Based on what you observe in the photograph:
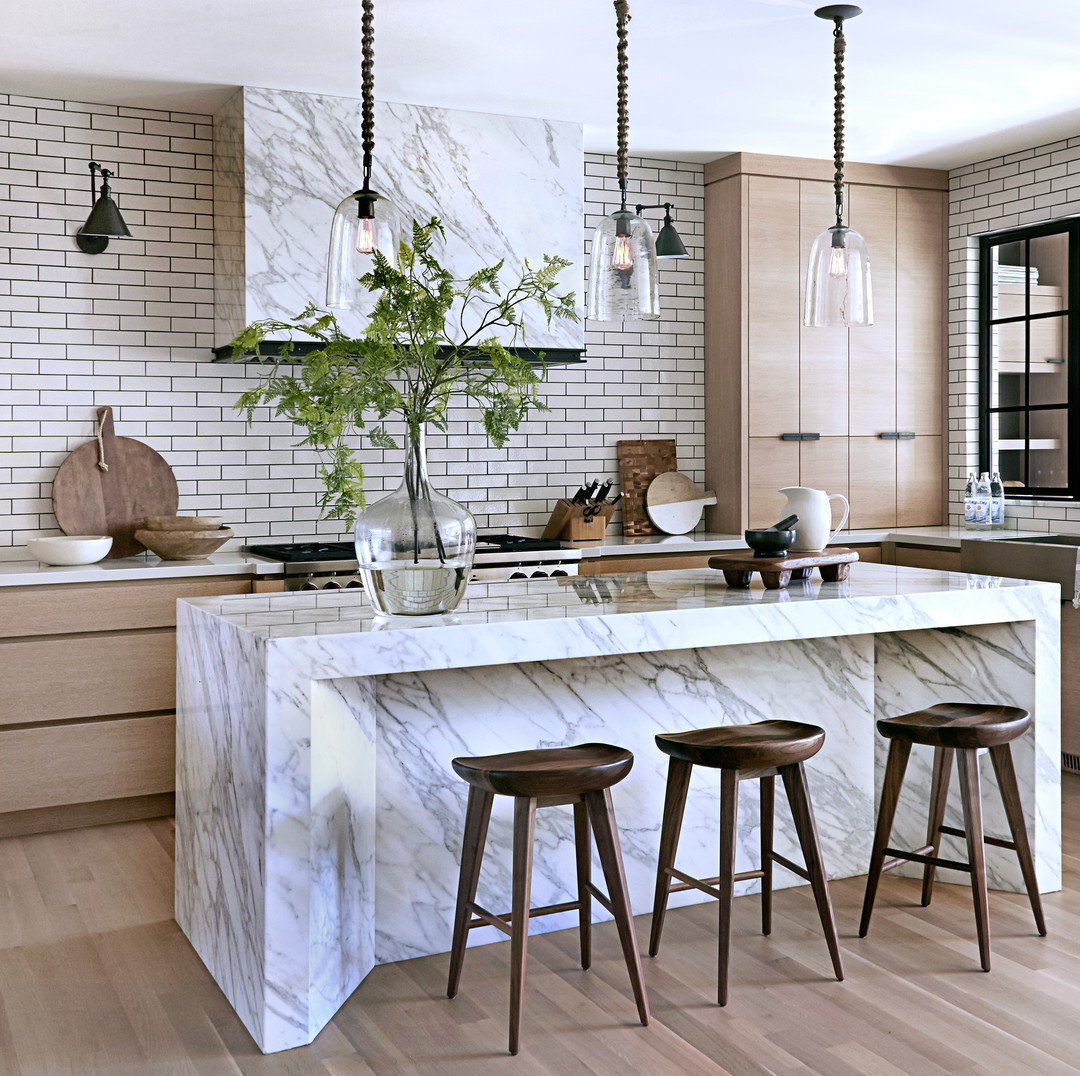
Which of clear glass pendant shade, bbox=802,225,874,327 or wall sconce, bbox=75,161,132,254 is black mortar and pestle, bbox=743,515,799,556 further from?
wall sconce, bbox=75,161,132,254

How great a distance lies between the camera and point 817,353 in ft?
19.2

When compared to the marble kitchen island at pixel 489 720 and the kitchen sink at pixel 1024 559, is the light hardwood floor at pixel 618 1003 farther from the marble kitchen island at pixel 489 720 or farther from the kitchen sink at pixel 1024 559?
the kitchen sink at pixel 1024 559

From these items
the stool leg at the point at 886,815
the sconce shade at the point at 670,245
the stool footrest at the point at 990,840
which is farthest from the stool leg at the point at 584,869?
the sconce shade at the point at 670,245

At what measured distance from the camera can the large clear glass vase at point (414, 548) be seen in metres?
2.86

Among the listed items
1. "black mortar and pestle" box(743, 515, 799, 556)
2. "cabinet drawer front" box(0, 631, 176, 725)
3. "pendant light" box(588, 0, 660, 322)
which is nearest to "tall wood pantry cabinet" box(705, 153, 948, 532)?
"black mortar and pestle" box(743, 515, 799, 556)

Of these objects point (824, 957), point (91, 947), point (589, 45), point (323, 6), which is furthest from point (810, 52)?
point (91, 947)

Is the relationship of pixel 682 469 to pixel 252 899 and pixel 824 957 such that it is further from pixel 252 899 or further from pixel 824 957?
pixel 252 899

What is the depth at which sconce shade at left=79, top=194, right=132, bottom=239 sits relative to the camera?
4.54 meters

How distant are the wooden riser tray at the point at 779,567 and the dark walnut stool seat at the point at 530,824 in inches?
32.8

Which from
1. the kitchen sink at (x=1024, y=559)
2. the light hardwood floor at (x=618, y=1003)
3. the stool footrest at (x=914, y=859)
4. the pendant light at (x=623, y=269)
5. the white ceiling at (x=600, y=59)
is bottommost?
the light hardwood floor at (x=618, y=1003)

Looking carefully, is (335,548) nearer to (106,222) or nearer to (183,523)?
(183,523)

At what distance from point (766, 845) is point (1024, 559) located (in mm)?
2260

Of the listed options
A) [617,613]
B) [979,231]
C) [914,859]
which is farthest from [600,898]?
[979,231]

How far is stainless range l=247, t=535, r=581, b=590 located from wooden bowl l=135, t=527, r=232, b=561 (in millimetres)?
223
